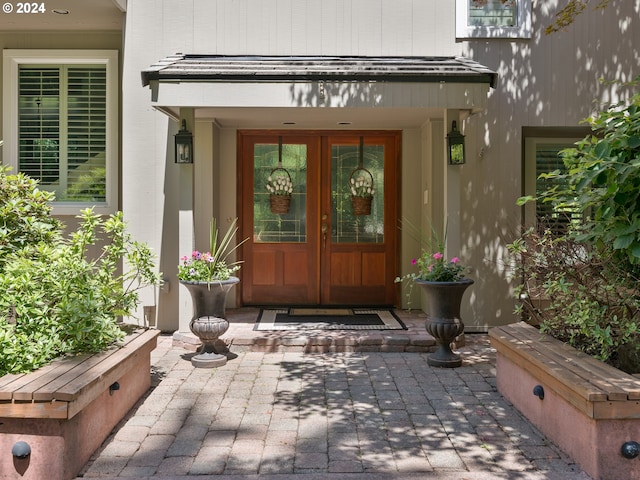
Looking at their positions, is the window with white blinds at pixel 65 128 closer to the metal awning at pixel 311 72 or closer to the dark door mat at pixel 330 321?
the metal awning at pixel 311 72

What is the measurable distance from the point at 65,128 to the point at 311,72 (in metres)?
3.65

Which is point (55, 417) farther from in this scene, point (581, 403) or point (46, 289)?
point (581, 403)

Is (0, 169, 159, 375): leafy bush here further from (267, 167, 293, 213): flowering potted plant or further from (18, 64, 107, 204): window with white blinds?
(267, 167, 293, 213): flowering potted plant

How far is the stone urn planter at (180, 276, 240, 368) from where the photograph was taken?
242 inches

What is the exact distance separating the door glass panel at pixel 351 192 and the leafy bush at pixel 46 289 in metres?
4.16

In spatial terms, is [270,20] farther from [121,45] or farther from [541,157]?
[541,157]

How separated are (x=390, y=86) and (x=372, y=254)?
2917 mm

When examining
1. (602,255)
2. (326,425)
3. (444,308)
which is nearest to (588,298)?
(602,255)

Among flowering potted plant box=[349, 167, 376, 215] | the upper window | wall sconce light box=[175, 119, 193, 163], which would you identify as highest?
the upper window

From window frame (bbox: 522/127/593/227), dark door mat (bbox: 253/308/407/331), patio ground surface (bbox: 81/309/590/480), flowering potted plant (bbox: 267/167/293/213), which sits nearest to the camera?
patio ground surface (bbox: 81/309/590/480)

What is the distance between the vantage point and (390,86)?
6.91 meters

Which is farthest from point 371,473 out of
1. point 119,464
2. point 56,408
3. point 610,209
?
point 610,209

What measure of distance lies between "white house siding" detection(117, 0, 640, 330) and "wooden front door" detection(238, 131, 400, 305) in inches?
52.6

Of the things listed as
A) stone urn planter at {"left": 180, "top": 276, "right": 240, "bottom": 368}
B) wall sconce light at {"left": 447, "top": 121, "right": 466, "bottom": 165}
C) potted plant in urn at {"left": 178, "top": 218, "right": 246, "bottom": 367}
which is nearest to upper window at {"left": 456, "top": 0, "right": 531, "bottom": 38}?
wall sconce light at {"left": 447, "top": 121, "right": 466, "bottom": 165}
